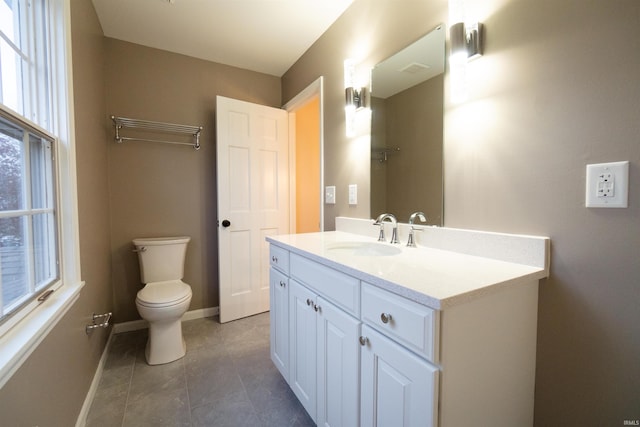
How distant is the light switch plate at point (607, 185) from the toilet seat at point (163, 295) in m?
2.15

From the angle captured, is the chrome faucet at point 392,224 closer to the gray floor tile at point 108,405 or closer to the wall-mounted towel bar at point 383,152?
the wall-mounted towel bar at point 383,152

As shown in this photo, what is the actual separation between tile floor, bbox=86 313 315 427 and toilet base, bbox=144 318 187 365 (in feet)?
0.15

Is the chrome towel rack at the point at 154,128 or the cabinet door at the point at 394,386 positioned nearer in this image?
the cabinet door at the point at 394,386

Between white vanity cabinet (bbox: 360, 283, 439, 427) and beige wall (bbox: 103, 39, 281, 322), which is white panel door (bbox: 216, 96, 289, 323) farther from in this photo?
white vanity cabinet (bbox: 360, 283, 439, 427)

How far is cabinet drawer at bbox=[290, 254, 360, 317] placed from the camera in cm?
97

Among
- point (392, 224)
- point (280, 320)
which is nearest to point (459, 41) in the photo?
point (392, 224)

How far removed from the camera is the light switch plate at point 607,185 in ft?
2.48

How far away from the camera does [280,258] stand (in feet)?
5.09

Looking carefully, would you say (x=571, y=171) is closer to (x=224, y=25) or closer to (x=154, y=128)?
(x=224, y=25)

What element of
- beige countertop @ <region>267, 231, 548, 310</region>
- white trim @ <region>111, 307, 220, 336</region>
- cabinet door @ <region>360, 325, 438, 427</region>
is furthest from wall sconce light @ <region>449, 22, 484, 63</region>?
white trim @ <region>111, 307, 220, 336</region>

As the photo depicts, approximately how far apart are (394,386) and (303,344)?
0.60 m

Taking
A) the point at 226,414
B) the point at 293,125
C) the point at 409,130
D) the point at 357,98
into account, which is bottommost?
the point at 226,414

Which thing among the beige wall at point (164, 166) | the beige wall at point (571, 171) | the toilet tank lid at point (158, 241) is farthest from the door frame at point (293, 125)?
the beige wall at point (571, 171)

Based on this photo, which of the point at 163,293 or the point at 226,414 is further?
the point at 163,293
